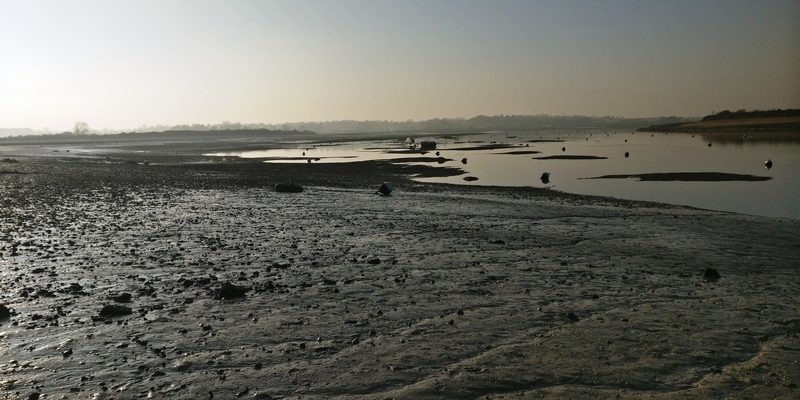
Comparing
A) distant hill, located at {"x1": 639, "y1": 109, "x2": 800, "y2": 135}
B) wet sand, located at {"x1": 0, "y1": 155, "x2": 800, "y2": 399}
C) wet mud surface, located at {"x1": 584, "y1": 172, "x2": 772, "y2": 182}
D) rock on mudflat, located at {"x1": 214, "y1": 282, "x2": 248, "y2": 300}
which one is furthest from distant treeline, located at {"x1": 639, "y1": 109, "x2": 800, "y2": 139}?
rock on mudflat, located at {"x1": 214, "y1": 282, "x2": 248, "y2": 300}

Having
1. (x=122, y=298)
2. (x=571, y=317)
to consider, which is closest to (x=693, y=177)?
Answer: (x=571, y=317)

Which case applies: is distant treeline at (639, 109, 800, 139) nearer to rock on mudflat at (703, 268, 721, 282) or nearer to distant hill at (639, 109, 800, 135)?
distant hill at (639, 109, 800, 135)

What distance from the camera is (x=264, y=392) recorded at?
7.40 m

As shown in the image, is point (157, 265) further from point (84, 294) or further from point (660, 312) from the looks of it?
point (660, 312)

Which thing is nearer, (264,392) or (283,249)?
(264,392)

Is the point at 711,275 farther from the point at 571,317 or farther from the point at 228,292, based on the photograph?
the point at 228,292

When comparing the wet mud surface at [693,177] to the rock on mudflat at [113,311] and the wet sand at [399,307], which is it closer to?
the wet sand at [399,307]

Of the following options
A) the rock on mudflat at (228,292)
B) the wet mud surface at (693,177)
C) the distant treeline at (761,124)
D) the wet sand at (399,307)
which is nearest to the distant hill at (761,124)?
the distant treeline at (761,124)

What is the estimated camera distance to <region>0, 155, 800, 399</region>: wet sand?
7.80 meters

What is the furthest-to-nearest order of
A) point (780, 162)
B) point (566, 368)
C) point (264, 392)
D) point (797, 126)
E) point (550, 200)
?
point (797, 126) < point (780, 162) < point (550, 200) < point (566, 368) < point (264, 392)

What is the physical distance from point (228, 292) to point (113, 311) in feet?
7.46

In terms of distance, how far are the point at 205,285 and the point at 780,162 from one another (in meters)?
62.4

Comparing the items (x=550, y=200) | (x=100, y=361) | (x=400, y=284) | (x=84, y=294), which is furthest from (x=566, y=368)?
(x=550, y=200)

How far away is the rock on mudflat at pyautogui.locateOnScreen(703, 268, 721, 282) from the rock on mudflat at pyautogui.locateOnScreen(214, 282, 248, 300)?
11441 millimetres
